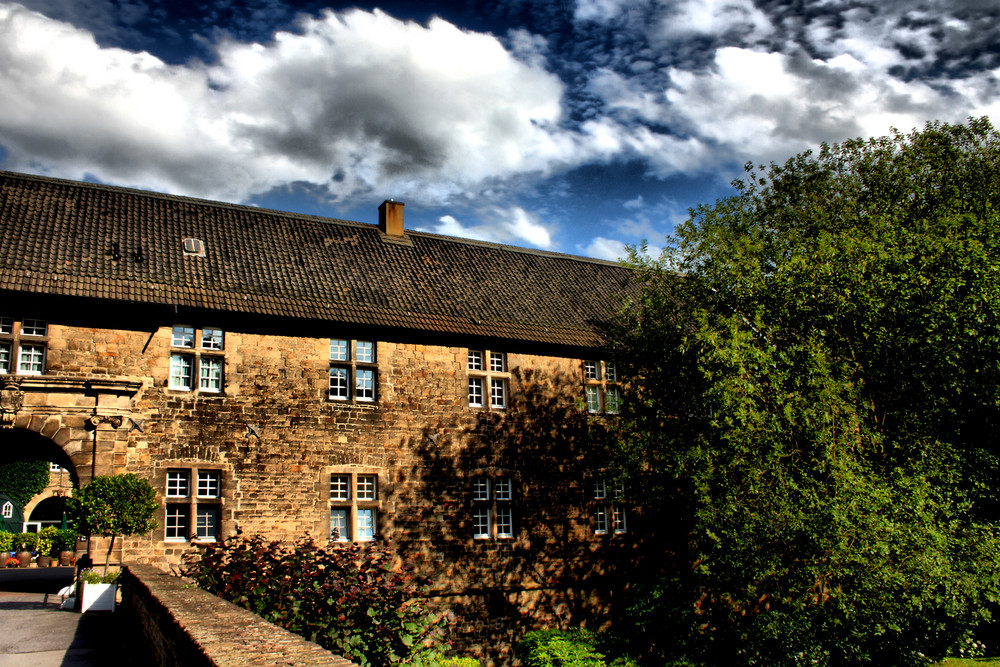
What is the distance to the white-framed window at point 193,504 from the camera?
1479 centimetres

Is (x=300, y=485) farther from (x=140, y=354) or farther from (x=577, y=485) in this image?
(x=577, y=485)

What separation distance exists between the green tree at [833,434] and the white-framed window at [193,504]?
320 inches

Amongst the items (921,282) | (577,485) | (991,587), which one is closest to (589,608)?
(577,485)

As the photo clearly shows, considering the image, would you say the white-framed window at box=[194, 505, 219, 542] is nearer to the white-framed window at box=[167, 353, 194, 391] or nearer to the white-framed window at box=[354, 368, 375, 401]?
the white-framed window at box=[167, 353, 194, 391]

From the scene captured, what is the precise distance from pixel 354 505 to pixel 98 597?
16.0ft

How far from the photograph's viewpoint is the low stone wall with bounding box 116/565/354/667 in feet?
15.8

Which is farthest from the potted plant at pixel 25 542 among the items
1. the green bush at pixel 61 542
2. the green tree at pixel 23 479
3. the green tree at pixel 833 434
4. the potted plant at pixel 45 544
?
the green tree at pixel 833 434

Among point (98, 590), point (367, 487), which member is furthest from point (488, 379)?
point (98, 590)

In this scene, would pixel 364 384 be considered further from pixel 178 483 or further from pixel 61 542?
pixel 61 542

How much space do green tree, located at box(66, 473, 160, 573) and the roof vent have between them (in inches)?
211

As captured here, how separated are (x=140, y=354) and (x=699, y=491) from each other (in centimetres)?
1077

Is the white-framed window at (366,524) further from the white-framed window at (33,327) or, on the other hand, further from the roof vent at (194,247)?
the white-framed window at (33,327)

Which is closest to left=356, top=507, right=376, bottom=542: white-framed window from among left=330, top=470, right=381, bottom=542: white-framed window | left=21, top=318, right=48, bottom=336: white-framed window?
left=330, top=470, right=381, bottom=542: white-framed window

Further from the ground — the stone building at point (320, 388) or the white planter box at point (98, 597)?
the stone building at point (320, 388)
